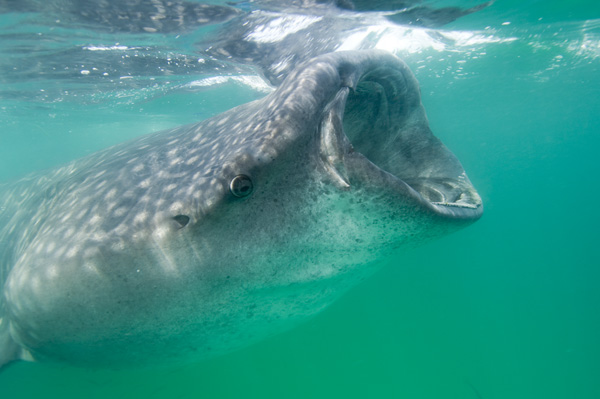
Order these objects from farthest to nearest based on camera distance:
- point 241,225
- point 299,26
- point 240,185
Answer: point 299,26
point 241,225
point 240,185

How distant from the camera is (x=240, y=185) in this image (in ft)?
6.21

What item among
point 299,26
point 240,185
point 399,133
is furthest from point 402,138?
point 299,26

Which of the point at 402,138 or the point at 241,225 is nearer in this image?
the point at 241,225

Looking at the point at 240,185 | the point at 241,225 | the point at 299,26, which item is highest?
A: the point at 299,26

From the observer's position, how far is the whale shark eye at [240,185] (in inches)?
74.4

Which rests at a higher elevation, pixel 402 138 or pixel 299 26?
pixel 299 26

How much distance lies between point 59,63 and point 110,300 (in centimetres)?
1236

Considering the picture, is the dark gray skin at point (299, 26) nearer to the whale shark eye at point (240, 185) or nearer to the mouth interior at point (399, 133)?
the mouth interior at point (399, 133)

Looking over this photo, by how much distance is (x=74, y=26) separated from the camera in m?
8.37

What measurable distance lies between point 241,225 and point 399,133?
1.85m

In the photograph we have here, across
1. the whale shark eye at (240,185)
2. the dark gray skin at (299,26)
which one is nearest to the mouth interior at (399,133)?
the whale shark eye at (240,185)

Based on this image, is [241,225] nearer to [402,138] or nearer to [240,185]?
[240,185]

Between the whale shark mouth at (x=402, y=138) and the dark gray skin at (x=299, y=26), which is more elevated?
the dark gray skin at (x=299, y=26)

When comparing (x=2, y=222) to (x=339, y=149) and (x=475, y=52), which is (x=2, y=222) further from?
(x=475, y=52)
